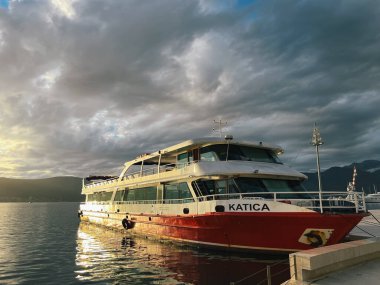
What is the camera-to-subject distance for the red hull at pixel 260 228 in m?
14.0

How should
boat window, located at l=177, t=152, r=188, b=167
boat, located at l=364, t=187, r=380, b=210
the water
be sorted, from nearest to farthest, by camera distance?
the water → boat, located at l=364, t=187, r=380, b=210 → boat window, located at l=177, t=152, r=188, b=167

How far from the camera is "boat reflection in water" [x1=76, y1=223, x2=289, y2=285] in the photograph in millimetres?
12977

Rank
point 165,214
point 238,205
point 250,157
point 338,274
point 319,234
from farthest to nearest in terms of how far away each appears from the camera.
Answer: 1. point 165,214
2. point 250,157
3. point 238,205
4. point 319,234
5. point 338,274

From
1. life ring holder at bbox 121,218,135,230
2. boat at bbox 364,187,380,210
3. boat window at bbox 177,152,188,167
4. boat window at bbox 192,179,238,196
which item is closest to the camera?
boat window at bbox 192,179,238,196

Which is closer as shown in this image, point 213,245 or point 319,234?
point 319,234

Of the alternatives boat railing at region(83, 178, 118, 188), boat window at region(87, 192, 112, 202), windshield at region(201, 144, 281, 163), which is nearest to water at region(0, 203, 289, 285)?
windshield at region(201, 144, 281, 163)

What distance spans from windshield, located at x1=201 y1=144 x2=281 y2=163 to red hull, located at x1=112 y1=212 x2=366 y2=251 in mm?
4009

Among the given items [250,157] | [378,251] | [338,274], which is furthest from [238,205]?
[338,274]

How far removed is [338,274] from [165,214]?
1420cm

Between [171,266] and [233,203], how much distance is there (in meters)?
4.26

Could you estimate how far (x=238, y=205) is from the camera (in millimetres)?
15906

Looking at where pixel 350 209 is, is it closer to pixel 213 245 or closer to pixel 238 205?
pixel 238 205

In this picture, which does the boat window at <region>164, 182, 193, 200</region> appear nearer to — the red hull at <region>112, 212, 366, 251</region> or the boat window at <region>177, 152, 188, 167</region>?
the boat window at <region>177, 152, 188, 167</region>

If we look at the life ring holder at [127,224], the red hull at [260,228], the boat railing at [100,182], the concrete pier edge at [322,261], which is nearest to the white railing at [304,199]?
the red hull at [260,228]
